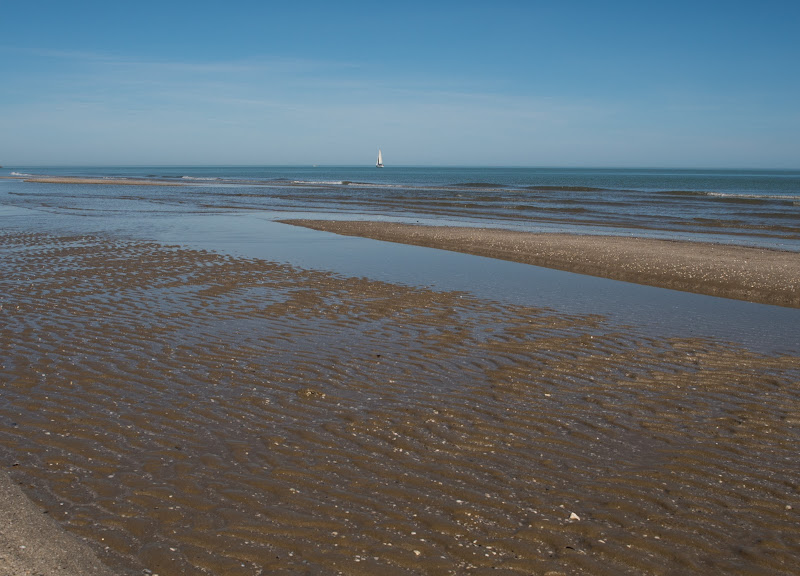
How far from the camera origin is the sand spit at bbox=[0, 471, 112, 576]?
3814 millimetres

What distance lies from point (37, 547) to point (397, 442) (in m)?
2.86

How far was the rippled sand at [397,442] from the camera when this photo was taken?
4273 mm

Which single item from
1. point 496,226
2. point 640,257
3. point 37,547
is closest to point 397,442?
point 37,547

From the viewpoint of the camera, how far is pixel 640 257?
18.0 meters

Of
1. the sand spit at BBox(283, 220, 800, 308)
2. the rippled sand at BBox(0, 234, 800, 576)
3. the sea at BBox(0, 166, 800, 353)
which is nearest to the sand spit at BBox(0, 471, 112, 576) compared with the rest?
the rippled sand at BBox(0, 234, 800, 576)

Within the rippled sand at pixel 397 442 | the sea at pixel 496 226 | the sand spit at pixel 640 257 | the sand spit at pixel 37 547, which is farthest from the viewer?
the sand spit at pixel 640 257

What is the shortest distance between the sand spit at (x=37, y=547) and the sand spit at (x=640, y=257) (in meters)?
12.7

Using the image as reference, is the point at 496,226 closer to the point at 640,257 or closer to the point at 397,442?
the point at 640,257

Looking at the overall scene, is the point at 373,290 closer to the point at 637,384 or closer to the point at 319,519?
the point at 637,384

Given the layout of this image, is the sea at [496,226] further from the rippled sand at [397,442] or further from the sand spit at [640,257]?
the rippled sand at [397,442]

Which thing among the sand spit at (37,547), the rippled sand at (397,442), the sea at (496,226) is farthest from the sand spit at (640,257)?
the sand spit at (37,547)

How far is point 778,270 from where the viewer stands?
15914 millimetres

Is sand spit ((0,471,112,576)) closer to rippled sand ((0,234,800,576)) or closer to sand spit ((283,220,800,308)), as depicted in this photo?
rippled sand ((0,234,800,576))

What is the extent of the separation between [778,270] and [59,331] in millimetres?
15302
